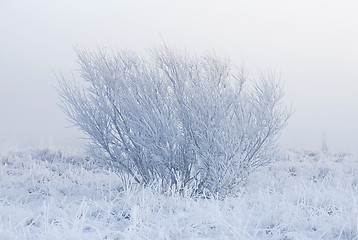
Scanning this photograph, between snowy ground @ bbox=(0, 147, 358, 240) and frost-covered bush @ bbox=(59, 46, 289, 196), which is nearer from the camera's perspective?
snowy ground @ bbox=(0, 147, 358, 240)

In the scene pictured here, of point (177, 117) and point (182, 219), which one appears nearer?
point (182, 219)

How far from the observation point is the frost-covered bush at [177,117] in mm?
8656

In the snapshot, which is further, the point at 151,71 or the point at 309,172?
the point at 309,172

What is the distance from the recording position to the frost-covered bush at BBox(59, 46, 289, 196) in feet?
28.4

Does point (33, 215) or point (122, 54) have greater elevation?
point (122, 54)

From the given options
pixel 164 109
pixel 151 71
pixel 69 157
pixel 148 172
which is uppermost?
pixel 151 71

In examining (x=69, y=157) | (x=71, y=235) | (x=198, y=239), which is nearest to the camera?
(x=71, y=235)

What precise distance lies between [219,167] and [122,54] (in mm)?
3359

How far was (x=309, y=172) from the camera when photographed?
50.2ft

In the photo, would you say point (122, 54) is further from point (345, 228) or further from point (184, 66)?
point (345, 228)

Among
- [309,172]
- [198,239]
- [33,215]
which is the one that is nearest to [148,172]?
[33,215]

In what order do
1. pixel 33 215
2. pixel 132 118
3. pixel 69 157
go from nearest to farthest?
pixel 33 215
pixel 132 118
pixel 69 157

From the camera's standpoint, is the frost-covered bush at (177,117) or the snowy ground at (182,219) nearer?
the snowy ground at (182,219)

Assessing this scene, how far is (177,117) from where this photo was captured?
8.90m
